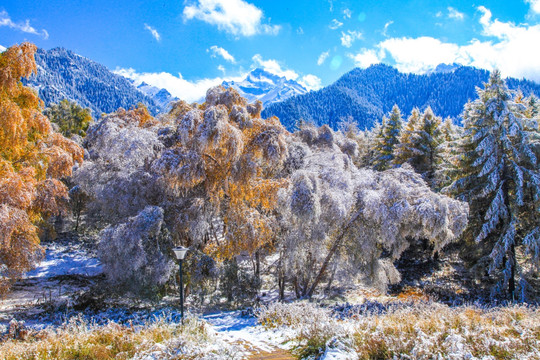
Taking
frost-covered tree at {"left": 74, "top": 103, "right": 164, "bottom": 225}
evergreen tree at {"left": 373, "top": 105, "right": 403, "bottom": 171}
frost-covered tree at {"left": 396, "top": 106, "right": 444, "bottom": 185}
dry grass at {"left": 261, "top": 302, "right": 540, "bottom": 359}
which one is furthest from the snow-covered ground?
evergreen tree at {"left": 373, "top": 105, "right": 403, "bottom": 171}

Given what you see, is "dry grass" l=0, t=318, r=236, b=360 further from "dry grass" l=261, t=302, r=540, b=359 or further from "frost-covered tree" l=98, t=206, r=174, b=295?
"frost-covered tree" l=98, t=206, r=174, b=295

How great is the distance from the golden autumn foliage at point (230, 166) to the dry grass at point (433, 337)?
3.81 meters

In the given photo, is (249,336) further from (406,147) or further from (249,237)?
(406,147)

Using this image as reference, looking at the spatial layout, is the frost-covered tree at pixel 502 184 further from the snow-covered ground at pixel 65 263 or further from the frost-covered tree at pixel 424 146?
the snow-covered ground at pixel 65 263

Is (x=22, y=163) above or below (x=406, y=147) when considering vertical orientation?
below

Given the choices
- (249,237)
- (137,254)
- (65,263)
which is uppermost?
(249,237)

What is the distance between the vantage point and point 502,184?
13328 millimetres

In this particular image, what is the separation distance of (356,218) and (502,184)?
8.55 metres

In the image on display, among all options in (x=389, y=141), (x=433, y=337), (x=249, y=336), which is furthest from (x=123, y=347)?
(x=389, y=141)

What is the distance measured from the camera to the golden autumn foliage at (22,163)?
6.96 meters

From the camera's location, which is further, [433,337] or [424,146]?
[424,146]

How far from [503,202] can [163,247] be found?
14059 mm

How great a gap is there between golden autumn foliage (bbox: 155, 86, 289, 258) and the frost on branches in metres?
0.98

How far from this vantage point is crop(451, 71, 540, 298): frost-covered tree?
12.6m
